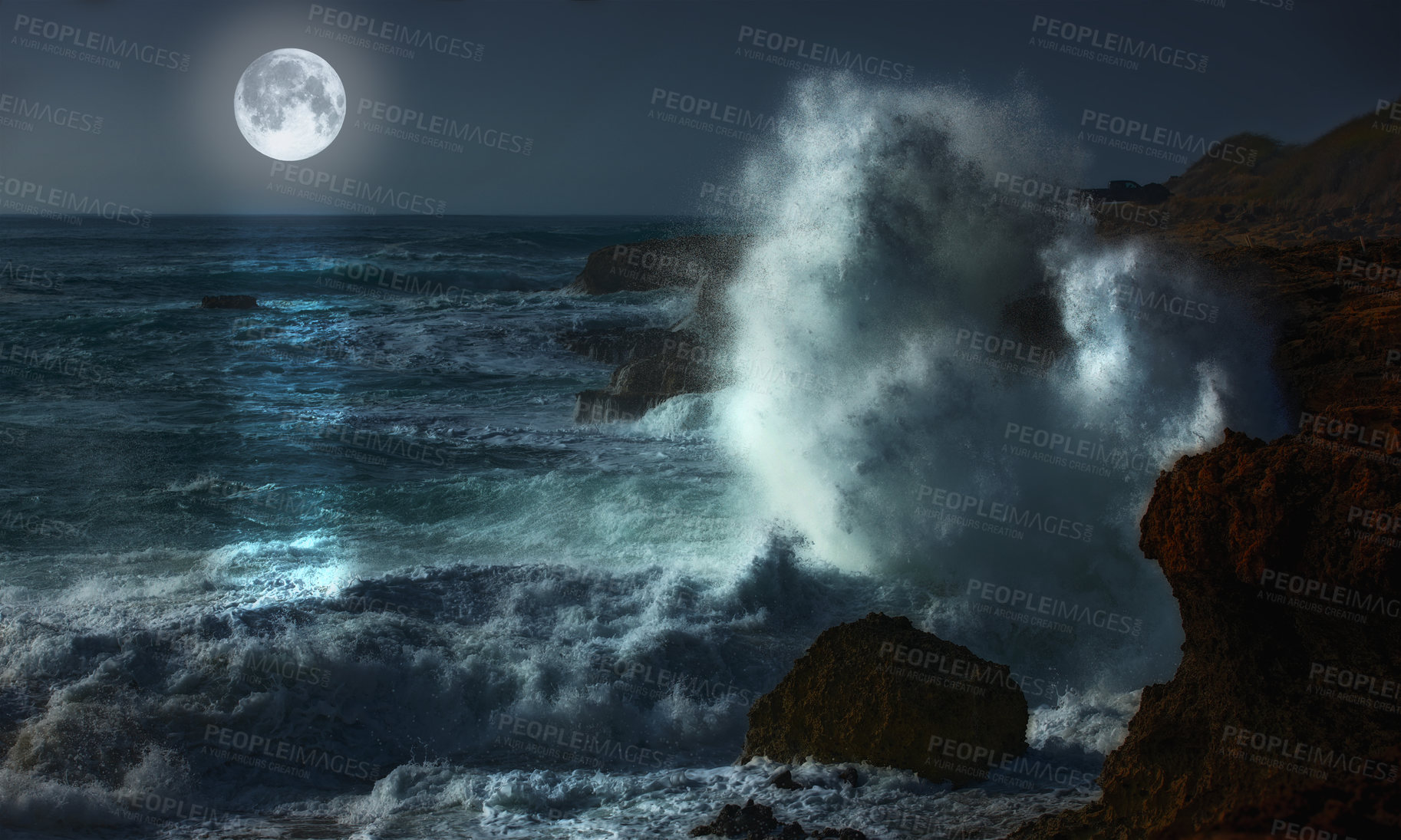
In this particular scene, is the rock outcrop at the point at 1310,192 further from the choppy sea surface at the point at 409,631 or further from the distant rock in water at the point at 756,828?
the distant rock in water at the point at 756,828

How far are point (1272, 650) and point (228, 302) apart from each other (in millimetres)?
35542

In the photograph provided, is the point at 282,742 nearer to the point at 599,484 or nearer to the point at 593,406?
the point at 599,484

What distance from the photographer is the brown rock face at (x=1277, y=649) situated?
9.87ft

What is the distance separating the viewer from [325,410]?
17531mm

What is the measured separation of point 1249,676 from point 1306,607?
0.38 meters

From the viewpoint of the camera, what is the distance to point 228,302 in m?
33.0

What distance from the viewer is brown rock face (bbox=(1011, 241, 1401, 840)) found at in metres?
3.01

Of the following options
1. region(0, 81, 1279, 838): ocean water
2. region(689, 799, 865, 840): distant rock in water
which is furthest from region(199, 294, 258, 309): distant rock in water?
region(689, 799, 865, 840): distant rock in water

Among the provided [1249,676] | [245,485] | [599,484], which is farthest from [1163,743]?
[245,485]

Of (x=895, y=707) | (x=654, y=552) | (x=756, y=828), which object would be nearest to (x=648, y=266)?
(x=654, y=552)

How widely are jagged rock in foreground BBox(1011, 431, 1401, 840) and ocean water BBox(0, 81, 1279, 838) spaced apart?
3.90ft

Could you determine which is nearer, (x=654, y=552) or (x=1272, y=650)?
(x=1272, y=650)

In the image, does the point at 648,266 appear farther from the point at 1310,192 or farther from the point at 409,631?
the point at 409,631

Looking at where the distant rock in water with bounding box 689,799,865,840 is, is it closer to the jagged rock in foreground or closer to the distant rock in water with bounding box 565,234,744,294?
the jagged rock in foreground
